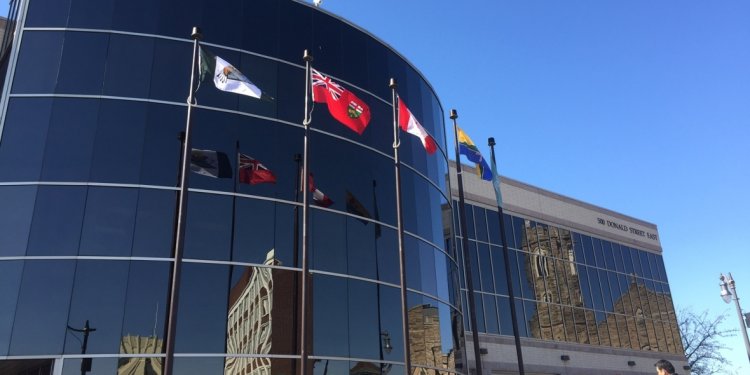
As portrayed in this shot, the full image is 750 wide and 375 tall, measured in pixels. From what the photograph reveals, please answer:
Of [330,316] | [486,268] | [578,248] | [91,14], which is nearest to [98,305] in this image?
[330,316]

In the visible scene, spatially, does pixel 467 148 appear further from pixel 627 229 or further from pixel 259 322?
pixel 627 229

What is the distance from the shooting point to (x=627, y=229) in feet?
151

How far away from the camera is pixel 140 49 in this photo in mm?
19078

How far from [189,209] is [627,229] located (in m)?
36.4

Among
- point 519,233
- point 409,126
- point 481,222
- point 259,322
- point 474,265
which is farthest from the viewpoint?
point 519,233

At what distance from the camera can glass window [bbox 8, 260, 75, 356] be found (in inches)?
606

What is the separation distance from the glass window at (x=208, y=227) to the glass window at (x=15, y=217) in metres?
3.93

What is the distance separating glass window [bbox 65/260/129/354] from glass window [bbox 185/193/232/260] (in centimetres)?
184

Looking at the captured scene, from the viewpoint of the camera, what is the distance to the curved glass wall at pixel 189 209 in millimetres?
16188

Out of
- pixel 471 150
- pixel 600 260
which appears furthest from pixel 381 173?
pixel 600 260

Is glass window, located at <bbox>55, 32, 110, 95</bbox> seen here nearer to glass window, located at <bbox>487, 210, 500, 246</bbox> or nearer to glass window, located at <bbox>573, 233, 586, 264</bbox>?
glass window, located at <bbox>487, 210, 500, 246</bbox>

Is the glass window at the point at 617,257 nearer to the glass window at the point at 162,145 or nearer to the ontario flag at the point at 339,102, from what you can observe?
the ontario flag at the point at 339,102

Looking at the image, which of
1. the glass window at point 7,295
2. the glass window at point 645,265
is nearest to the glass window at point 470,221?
the glass window at point 645,265

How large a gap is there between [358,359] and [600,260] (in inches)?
1074
